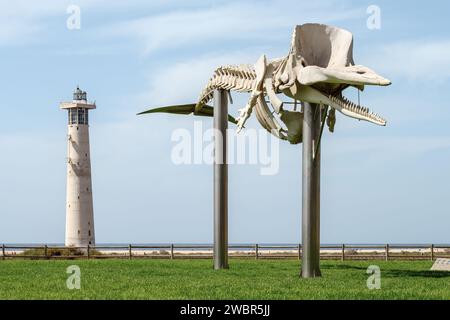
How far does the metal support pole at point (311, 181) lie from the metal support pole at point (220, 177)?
212 inches

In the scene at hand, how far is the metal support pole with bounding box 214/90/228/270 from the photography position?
2767cm

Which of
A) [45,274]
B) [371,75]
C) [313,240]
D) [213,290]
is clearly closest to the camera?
[213,290]

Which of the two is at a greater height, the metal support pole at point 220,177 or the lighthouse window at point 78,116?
the lighthouse window at point 78,116

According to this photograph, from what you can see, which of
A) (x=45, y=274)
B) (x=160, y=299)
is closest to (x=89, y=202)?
(x=45, y=274)

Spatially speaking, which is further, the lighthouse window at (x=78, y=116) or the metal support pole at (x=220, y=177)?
the lighthouse window at (x=78, y=116)

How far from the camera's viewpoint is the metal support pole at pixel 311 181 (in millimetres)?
22438

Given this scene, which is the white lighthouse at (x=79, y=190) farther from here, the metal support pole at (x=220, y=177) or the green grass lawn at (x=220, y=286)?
the green grass lawn at (x=220, y=286)

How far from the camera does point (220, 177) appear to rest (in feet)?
90.9

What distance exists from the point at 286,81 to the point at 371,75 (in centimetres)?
286

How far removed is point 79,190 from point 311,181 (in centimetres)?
3763

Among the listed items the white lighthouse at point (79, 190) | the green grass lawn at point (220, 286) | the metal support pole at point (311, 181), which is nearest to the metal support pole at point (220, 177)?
the green grass lawn at point (220, 286)

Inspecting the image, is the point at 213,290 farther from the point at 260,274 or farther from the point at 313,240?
the point at 260,274

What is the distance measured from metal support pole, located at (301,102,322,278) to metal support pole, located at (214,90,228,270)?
5.39 m

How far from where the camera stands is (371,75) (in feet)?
69.4
